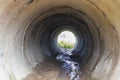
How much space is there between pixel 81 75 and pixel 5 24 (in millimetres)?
3543

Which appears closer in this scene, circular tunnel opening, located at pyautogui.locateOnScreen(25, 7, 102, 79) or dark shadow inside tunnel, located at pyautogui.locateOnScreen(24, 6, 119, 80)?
dark shadow inside tunnel, located at pyautogui.locateOnScreen(24, 6, 119, 80)

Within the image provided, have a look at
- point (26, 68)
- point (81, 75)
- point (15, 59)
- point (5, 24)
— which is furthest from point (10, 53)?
point (81, 75)

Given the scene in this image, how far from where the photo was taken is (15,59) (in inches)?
265

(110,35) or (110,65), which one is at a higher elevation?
(110,35)

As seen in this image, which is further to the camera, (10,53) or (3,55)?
(10,53)

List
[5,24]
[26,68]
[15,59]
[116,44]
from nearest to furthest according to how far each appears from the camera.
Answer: [5,24]
[116,44]
[15,59]
[26,68]

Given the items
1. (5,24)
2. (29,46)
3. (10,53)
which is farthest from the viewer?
(29,46)

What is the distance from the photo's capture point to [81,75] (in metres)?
8.15

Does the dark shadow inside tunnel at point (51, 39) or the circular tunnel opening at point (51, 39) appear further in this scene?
the circular tunnel opening at point (51, 39)

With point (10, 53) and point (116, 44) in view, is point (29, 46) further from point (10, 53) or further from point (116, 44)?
point (116, 44)

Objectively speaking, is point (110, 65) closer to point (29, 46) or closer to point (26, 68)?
point (26, 68)

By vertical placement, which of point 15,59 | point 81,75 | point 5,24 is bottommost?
point 81,75

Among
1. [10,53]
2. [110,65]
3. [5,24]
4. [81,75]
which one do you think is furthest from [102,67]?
[5,24]

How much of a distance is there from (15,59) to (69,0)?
2061mm
